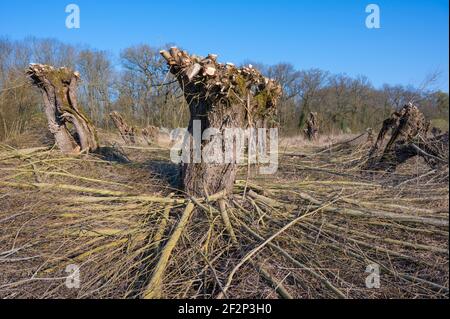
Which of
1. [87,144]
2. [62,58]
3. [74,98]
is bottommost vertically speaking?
[87,144]

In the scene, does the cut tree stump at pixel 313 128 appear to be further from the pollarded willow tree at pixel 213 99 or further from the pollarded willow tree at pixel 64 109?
the pollarded willow tree at pixel 213 99

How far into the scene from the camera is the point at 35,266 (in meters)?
3.17

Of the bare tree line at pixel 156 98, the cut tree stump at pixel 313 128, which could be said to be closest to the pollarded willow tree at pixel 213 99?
the bare tree line at pixel 156 98

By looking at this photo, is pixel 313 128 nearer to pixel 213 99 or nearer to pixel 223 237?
pixel 213 99

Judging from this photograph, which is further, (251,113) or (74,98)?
(74,98)

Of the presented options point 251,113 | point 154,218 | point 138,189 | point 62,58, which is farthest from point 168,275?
point 62,58

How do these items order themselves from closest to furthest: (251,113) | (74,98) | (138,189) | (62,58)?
(251,113) → (138,189) → (74,98) → (62,58)

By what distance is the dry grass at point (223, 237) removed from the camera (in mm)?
2832

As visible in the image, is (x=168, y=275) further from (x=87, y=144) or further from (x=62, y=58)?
(x=62, y=58)

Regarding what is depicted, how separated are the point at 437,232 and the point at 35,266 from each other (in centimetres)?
388

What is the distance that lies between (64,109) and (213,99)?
3.50 metres

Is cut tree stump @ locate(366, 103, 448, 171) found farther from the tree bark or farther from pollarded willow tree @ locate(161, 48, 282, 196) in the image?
the tree bark

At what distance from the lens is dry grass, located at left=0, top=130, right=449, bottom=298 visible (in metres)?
2.83

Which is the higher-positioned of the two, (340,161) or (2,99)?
(2,99)
